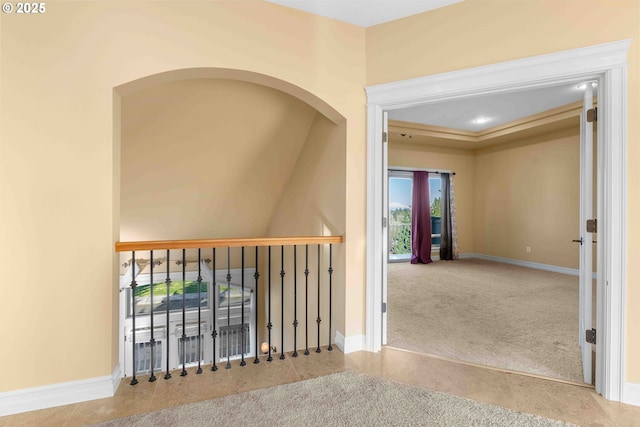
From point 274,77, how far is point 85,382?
2.42 m

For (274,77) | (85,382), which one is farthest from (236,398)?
Answer: (274,77)

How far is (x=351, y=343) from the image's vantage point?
2.60 metres

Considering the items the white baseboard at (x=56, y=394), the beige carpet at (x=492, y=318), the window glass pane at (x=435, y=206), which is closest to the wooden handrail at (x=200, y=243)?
the white baseboard at (x=56, y=394)

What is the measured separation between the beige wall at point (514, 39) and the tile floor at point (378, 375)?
0.40 m

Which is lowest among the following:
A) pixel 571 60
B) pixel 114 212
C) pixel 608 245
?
pixel 608 245

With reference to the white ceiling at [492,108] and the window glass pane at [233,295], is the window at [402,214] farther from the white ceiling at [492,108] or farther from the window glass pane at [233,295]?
the window glass pane at [233,295]

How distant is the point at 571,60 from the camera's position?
1995mm

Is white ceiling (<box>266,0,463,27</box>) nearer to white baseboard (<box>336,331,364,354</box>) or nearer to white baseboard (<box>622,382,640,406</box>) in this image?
white baseboard (<box>336,331,364,354</box>)

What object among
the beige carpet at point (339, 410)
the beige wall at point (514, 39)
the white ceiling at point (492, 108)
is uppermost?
the white ceiling at point (492, 108)

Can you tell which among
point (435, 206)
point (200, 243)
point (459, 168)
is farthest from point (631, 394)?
point (459, 168)

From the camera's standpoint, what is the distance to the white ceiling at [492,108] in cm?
424

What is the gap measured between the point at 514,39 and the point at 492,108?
3.04 m

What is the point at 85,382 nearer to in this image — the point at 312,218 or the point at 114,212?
the point at 114,212

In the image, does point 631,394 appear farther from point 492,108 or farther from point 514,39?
point 492,108
